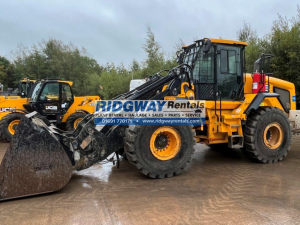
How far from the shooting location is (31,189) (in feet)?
12.2

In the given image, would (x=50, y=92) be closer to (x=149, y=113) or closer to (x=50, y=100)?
(x=50, y=100)

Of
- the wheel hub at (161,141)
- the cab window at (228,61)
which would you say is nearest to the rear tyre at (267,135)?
the cab window at (228,61)

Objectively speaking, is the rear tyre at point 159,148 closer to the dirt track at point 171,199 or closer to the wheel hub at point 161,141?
the wheel hub at point 161,141

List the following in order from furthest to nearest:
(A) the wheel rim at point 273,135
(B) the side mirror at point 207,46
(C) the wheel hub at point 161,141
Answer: (A) the wheel rim at point 273,135
(B) the side mirror at point 207,46
(C) the wheel hub at point 161,141

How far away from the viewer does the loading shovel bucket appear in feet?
11.9

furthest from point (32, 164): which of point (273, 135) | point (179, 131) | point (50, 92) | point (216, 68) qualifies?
point (50, 92)

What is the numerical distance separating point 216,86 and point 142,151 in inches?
89.4

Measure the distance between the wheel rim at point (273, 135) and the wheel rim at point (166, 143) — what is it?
2272mm

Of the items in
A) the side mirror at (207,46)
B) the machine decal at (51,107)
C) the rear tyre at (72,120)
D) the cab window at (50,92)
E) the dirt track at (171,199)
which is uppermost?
the side mirror at (207,46)

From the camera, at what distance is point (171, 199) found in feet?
12.4

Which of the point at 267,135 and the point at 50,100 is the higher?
the point at 50,100

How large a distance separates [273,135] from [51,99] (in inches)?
293

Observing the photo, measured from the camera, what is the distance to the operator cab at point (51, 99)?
9.32 m

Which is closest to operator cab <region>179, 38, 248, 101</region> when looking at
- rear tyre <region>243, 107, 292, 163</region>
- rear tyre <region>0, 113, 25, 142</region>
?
rear tyre <region>243, 107, 292, 163</region>
